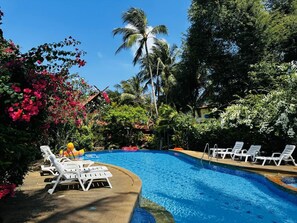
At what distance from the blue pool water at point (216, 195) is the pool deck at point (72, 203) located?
957mm

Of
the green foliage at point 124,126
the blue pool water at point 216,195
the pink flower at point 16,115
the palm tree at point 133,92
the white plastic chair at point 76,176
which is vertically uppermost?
the palm tree at point 133,92

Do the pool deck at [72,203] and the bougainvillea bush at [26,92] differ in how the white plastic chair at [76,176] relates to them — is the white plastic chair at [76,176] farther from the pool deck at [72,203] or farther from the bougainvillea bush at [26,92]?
the bougainvillea bush at [26,92]

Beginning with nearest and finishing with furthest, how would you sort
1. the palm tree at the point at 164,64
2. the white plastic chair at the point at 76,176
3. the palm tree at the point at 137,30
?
1. the white plastic chair at the point at 76,176
2. the palm tree at the point at 137,30
3. the palm tree at the point at 164,64

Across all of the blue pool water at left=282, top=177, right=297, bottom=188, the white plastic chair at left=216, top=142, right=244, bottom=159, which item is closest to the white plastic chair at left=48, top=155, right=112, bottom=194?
the blue pool water at left=282, top=177, right=297, bottom=188

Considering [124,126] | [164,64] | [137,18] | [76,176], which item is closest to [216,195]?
[76,176]

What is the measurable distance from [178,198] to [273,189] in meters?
3.10

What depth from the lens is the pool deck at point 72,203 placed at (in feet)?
15.9

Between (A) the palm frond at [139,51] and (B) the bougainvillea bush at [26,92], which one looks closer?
(B) the bougainvillea bush at [26,92]

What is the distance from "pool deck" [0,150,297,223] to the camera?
191 inches

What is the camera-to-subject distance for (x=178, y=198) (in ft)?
27.8

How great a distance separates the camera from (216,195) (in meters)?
8.66

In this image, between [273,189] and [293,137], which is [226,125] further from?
[273,189]

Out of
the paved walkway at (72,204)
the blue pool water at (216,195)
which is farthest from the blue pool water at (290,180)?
the paved walkway at (72,204)

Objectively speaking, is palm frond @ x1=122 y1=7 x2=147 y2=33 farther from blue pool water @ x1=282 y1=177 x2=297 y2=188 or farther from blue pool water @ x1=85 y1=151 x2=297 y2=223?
blue pool water @ x1=282 y1=177 x2=297 y2=188
